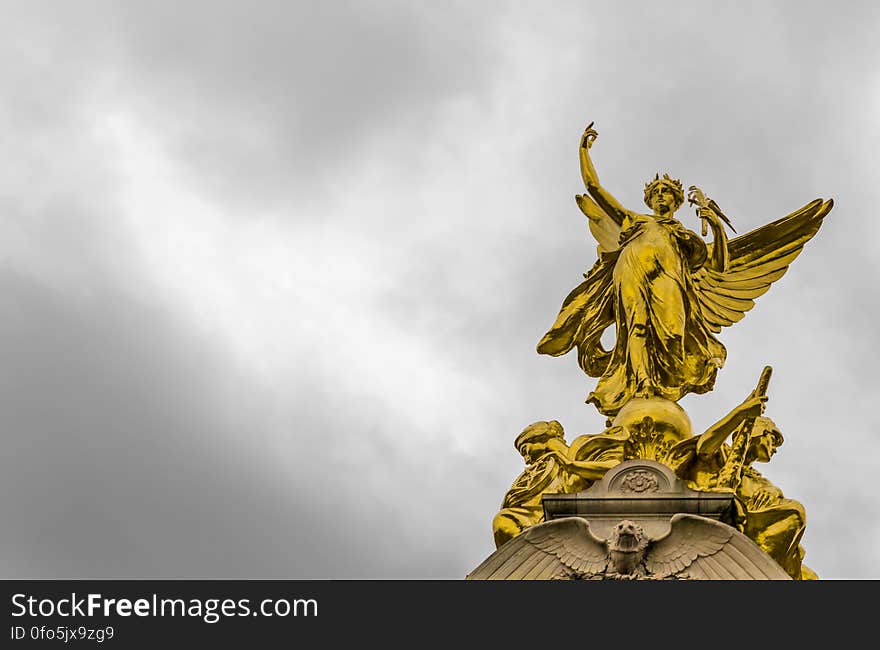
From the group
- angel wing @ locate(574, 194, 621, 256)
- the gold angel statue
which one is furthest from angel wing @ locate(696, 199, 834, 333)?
angel wing @ locate(574, 194, 621, 256)

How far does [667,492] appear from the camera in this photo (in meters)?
24.0

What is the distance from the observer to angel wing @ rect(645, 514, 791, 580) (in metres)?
22.9

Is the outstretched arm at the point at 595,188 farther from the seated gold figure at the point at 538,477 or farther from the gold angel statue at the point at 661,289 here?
the seated gold figure at the point at 538,477

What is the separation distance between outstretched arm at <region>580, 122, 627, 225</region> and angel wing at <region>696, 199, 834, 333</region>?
1395 millimetres

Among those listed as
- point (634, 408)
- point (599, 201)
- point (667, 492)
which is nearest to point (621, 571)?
point (667, 492)

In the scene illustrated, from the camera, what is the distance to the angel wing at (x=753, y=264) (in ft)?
88.0

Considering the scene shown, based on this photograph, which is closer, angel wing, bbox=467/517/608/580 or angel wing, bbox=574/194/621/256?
angel wing, bbox=467/517/608/580

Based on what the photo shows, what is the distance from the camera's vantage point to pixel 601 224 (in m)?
27.8

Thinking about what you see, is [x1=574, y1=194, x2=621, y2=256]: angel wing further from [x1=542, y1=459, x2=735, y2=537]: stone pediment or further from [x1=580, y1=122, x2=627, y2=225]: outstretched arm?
[x1=542, y1=459, x2=735, y2=537]: stone pediment

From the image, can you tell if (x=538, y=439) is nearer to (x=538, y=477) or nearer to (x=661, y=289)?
(x=538, y=477)

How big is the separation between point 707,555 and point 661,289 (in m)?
4.37
